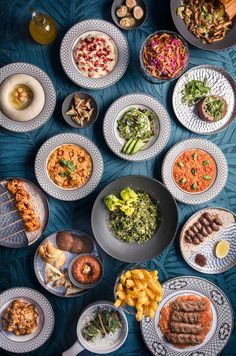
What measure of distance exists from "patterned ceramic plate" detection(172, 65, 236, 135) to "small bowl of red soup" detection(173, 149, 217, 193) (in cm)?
25

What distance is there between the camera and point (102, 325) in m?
4.83

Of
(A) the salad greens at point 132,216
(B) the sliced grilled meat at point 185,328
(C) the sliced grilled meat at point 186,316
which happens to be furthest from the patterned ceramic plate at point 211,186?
(B) the sliced grilled meat at point 185,328

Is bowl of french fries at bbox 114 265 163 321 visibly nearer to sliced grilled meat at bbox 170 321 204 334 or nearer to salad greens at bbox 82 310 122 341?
salad greens at bbox 82 310 122 341

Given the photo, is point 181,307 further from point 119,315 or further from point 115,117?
point 115,117

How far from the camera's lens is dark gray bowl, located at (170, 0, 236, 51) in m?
4.79

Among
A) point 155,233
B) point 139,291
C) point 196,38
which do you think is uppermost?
point 196,38

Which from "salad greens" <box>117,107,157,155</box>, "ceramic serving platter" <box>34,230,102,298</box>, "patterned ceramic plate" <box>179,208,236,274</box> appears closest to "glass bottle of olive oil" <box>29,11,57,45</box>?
"salad greens" <box>117,107,157,155</box>

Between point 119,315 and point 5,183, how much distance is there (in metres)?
1.69

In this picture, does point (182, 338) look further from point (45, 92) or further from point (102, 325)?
point (45, 92)

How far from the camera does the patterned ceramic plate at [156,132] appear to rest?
4863mm

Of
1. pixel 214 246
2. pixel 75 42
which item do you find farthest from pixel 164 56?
pixel 214 246

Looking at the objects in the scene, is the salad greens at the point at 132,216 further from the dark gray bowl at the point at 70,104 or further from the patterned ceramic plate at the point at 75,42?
the patterned ceramic plate at the point at 75,42

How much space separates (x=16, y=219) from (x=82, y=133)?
1.06 m

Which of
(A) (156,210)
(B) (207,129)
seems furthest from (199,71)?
(A) (156,210)
